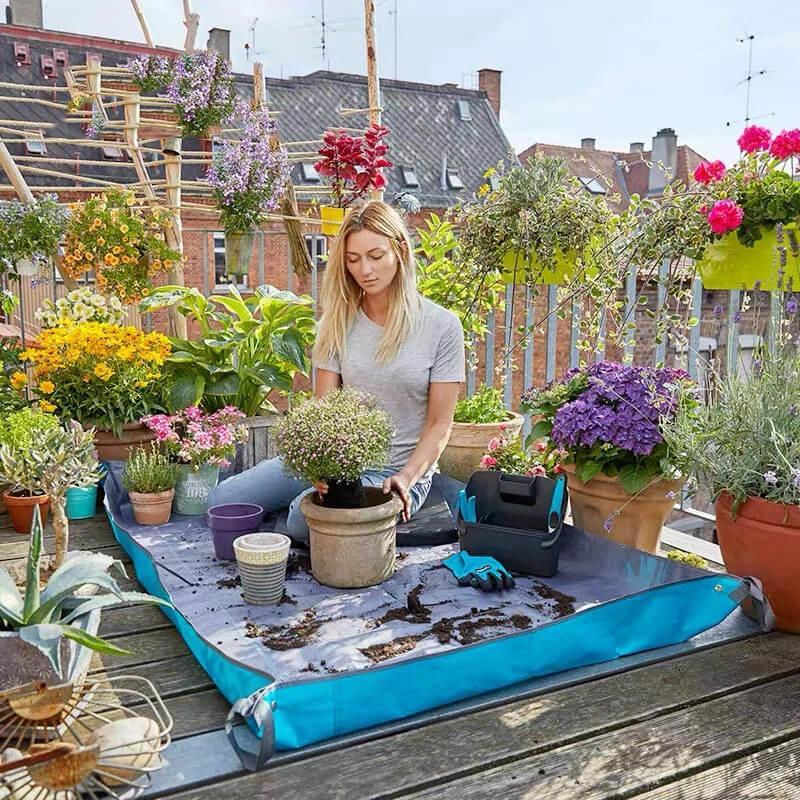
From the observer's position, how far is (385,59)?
16.3 m

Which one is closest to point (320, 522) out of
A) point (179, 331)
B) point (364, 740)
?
point (364, 740)

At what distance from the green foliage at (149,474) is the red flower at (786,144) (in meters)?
2.16

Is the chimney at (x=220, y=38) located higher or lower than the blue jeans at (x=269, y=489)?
higher

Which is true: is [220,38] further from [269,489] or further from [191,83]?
[269,489]

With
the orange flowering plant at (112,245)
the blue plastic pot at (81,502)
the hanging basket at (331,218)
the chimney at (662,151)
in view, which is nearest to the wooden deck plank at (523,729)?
the blue plastic pot at (81,502)

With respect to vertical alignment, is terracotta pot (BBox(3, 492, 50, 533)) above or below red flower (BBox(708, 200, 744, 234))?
below

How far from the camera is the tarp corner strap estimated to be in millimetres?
1340

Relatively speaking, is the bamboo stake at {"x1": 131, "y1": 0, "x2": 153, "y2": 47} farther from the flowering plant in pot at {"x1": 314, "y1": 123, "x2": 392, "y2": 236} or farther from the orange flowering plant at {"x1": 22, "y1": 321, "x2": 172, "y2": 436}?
the orange flowering plant at {"x1": 22, "y1": 321, "x2": 172, "y2": 436}

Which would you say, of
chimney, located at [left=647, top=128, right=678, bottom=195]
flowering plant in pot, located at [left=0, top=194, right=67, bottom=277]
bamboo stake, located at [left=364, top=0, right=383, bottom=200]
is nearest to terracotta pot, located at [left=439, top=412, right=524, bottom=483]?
bamboo stake, located at [left=364, top=0, right=383, bottom=200]

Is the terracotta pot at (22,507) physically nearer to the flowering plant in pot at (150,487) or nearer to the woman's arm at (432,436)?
the flowering plant in pot at (150,487)

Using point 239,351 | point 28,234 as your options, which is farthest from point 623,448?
point 28,234

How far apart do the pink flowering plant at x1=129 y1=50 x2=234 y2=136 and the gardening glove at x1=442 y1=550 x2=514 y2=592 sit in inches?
95.8

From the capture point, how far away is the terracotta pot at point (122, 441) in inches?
116

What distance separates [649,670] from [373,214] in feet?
4.84
